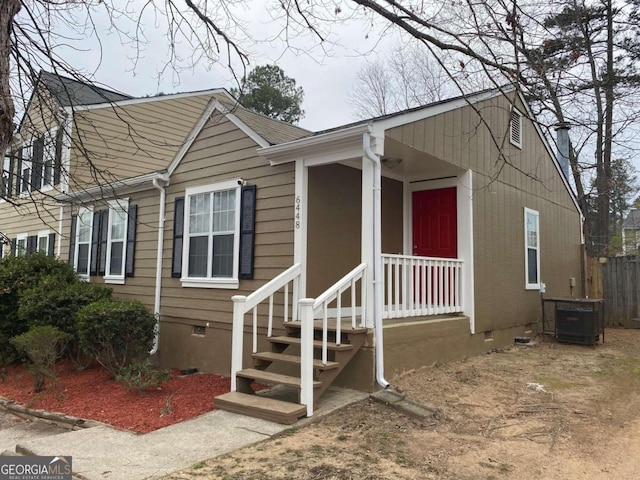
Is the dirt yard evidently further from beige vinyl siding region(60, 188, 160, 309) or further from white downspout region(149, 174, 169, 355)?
beige vinyl siding region(60, 188, 160, 309)

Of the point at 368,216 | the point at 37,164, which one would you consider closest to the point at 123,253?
the point at 37,164

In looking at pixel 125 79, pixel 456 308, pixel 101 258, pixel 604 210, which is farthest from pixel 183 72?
pixel 604 210

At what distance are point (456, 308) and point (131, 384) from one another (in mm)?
→ 4584

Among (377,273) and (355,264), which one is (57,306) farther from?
(377,273)

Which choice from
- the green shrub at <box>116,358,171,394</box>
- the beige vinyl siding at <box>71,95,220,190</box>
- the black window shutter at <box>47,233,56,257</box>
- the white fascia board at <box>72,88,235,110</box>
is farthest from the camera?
the white fascia board at <box>72,88,235,110</box>

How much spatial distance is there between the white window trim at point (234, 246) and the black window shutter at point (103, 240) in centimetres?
283

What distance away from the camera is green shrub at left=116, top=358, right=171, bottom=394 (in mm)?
6094

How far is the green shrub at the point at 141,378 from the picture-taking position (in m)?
6.09

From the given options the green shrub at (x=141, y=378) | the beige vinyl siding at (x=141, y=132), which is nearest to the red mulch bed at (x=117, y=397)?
the green shrub at (x=141, y=378)

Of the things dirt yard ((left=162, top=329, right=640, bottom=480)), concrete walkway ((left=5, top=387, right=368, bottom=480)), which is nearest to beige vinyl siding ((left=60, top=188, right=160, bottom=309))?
concrete walkway ((left=5, top=387, right=368, bottom=480))

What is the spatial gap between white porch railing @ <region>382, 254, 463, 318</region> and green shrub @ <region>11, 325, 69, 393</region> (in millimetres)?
4671

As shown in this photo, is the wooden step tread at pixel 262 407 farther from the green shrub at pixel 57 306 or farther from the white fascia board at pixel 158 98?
the white fascia board at pixel 158 98

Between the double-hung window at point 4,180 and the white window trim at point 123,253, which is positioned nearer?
the double-hung window at point 4,180

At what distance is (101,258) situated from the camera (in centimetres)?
1001
